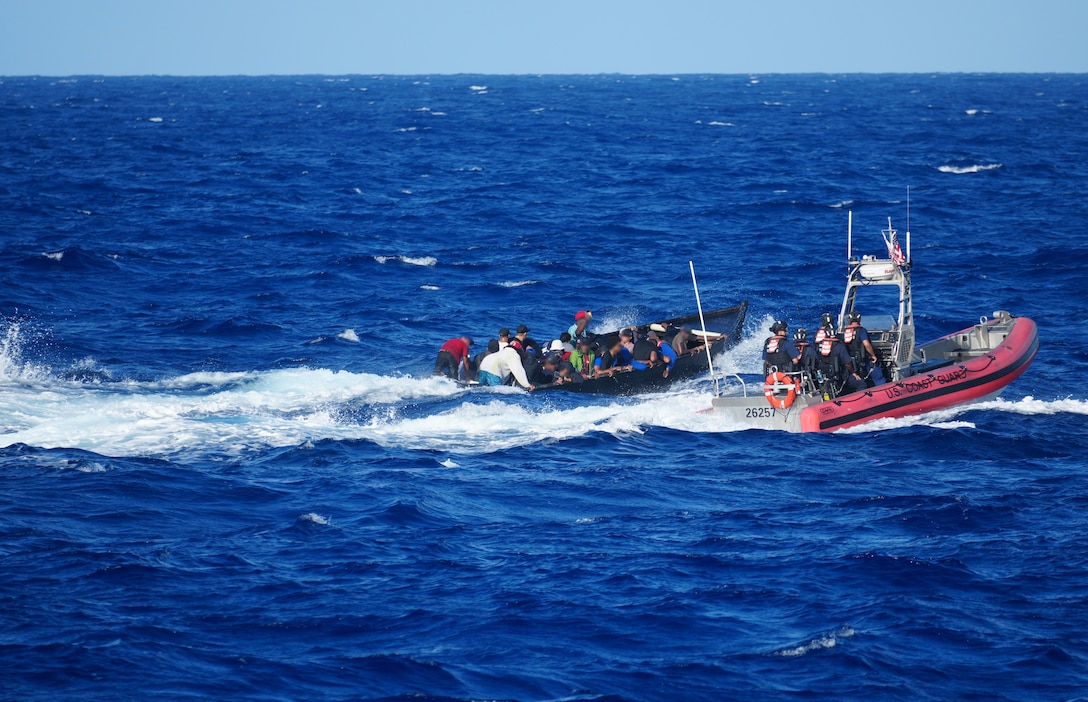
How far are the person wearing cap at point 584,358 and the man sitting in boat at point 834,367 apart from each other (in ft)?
15.2

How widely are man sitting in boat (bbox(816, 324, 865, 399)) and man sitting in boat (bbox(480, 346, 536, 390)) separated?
5.39 meters

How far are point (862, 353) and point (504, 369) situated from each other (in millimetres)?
6460

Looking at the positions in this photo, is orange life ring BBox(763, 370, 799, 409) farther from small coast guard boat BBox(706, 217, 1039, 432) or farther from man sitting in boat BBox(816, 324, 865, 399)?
man sitting in boat BBox(816, 324, 865, 399)

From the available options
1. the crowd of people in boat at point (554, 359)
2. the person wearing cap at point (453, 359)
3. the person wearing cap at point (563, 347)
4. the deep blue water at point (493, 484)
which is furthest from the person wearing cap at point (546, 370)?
the person wearing cap at point (453, 359)

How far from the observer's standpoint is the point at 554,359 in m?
24.1

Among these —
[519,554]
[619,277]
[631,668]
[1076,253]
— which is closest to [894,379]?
[519,554]

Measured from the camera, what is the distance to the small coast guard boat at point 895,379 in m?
20.2

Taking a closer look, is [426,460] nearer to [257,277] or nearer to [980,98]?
[257,277]

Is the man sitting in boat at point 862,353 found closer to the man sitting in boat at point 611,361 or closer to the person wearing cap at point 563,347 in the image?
the man sitting in boat at point 611,361

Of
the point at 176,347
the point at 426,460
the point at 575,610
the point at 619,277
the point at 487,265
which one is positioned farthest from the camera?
the point at 487,265

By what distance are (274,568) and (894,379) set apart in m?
11.6

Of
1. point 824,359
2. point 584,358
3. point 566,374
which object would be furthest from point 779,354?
point 566,374

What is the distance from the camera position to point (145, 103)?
130 m

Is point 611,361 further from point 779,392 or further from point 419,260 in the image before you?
point 419,260
